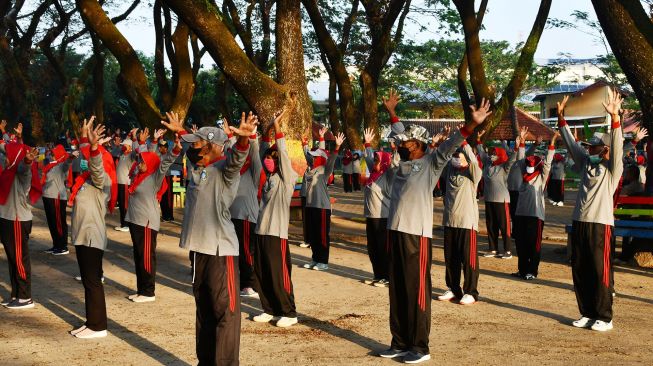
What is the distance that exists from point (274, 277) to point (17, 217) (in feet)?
10.3

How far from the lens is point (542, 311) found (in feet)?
30.8

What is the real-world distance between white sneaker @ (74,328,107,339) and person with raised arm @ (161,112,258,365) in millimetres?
1940

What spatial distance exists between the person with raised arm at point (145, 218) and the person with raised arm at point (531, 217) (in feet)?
16.7

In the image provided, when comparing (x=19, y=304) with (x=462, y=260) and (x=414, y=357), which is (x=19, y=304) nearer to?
(x=414, y=357)

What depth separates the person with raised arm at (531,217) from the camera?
11656 millimetres

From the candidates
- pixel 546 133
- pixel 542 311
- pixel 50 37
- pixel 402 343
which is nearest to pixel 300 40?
pixel 542 311

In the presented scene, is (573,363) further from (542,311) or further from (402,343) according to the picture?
(542,311)

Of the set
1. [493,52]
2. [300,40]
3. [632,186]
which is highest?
[493,52]

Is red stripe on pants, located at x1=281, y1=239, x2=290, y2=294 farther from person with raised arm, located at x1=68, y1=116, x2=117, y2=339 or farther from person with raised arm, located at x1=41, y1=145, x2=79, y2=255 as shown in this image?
person with raised arm, located at x1=41, y1=145, x2=79, y2=255

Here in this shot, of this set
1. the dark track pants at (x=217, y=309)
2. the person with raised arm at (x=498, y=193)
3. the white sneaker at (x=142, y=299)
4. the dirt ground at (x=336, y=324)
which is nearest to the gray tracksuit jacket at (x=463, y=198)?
the dirt ground at (x=336, y=324)

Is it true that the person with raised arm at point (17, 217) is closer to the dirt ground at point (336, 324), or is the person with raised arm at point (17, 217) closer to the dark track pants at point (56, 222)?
the dirt ground at point (336, 324)

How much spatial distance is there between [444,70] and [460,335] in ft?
201

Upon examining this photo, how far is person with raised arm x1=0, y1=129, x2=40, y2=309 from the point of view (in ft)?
30.9

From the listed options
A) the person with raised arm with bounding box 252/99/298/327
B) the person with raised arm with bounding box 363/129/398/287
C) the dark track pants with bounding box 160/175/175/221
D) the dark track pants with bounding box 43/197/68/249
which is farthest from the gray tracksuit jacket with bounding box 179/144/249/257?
the dark track pants with bounding box 160/175/175/221
